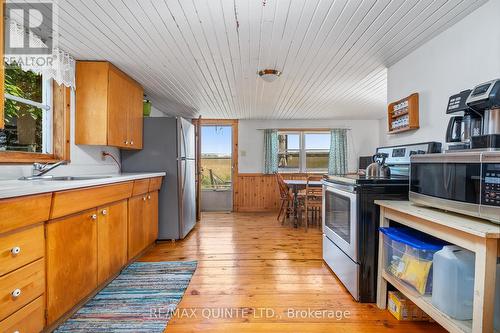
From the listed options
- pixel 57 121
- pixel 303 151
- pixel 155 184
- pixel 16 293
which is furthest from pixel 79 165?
pixel 303 151

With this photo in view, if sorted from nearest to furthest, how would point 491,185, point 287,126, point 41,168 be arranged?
point 491,185, point 41,168, point 287,126

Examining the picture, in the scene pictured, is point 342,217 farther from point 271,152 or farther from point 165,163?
point 271,152

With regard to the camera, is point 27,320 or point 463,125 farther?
point 463,125

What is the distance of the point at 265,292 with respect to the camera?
6.64 feet

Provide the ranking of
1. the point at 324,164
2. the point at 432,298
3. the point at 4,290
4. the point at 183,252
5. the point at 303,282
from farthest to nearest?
the point at 324,164, the point at 183,252, the point at 303,282, the point at 432,298, the point at 4,290

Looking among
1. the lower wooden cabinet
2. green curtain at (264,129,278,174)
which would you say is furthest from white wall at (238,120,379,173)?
the lower wooden cabinet

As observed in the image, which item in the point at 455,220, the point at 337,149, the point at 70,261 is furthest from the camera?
the point at 337,149

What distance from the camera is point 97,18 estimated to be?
175cm

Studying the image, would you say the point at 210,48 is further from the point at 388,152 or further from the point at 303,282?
the point at 303,282

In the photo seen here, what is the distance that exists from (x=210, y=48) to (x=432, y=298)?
239 centimetres

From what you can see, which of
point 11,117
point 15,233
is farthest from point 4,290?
point 11,117

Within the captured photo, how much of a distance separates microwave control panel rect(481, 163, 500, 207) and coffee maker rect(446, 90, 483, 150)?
39cm

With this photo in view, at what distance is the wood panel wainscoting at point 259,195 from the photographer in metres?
5.75

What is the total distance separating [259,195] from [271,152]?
1.04m
